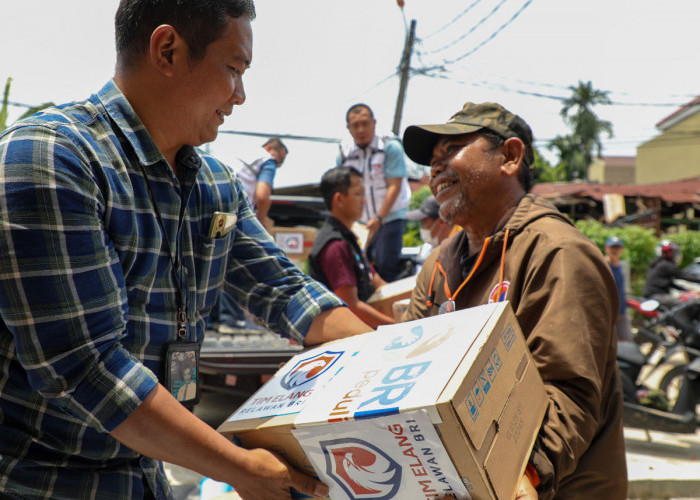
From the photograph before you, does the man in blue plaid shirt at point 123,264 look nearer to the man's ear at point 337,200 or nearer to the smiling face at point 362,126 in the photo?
the man's ear at point 337,200

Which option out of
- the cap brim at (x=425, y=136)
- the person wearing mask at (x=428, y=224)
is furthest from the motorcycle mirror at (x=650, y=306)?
the cap brim at (x=425, y=136)

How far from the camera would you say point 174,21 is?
5.01 ft

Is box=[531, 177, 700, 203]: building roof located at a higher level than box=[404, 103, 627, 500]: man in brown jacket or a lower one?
lower

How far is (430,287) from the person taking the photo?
8.04 ft

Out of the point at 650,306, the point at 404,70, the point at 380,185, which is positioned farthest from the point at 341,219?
the point at 404,70

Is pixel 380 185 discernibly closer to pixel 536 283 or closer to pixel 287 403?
pixel 536 283

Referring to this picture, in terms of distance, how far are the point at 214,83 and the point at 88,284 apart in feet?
1.98

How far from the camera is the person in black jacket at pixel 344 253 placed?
433 centimetres

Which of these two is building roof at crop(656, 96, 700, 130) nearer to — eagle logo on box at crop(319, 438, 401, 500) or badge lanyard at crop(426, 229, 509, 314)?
badge lanyard at crop(426, 229, 509, 314)

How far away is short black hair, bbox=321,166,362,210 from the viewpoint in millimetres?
4750

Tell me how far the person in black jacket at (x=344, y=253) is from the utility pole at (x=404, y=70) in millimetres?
12465

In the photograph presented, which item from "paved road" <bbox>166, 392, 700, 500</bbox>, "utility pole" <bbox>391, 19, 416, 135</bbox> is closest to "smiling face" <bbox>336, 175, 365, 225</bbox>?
"paved road" <bbox>166, 392, 700, 500</bbox>

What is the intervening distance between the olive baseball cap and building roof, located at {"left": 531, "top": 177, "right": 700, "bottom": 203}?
27336 millimetres

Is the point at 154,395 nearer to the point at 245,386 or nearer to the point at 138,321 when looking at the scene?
the point at 138,321
